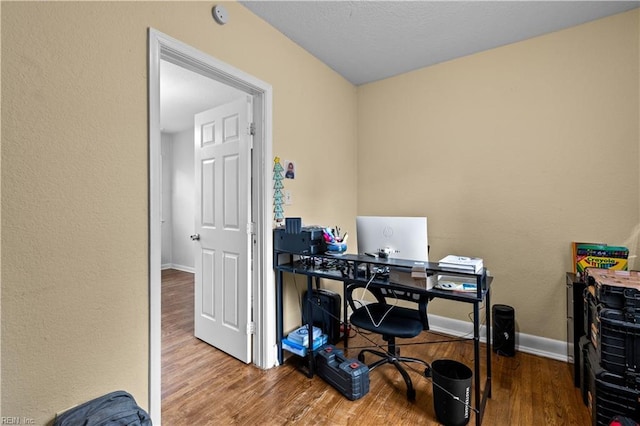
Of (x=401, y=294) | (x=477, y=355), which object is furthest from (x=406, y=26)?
(x=477, y=355)

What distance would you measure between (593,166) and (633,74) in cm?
69

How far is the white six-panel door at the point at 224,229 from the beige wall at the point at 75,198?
79 centimetres

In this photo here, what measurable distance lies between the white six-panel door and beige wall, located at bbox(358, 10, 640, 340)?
1.65 metres

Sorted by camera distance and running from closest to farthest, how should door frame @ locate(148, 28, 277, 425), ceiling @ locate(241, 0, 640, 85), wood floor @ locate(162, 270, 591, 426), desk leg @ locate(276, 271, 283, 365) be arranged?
door frame @ locate(148, 28, 277, 425), wood floor @ locate(162, 270, 591, 426), ceiling @ locate(241, 0, 640, 85), desk leg @ locate(276, 271, 283, 365)

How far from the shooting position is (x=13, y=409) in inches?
48.5

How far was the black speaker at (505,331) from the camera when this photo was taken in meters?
2.50

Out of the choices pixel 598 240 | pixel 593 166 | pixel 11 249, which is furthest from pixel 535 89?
pixel 11 249

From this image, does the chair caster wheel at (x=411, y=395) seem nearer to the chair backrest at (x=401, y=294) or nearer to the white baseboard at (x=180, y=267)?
the chair backrest at (x=401, y=294)

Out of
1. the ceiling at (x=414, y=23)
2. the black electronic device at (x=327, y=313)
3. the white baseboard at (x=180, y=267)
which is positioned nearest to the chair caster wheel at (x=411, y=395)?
the black electronic device at (x=327, y=313)

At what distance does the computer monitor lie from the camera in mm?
1970

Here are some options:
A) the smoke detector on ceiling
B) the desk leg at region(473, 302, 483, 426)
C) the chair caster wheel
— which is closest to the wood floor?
the chair caster wheel

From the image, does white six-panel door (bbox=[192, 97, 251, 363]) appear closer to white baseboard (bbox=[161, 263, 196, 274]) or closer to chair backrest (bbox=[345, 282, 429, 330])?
chair backrest (bbox=[345, 282, 429, 330])

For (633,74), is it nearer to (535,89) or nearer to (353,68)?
(535,89)

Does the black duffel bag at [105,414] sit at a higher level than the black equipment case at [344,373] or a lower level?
higher
